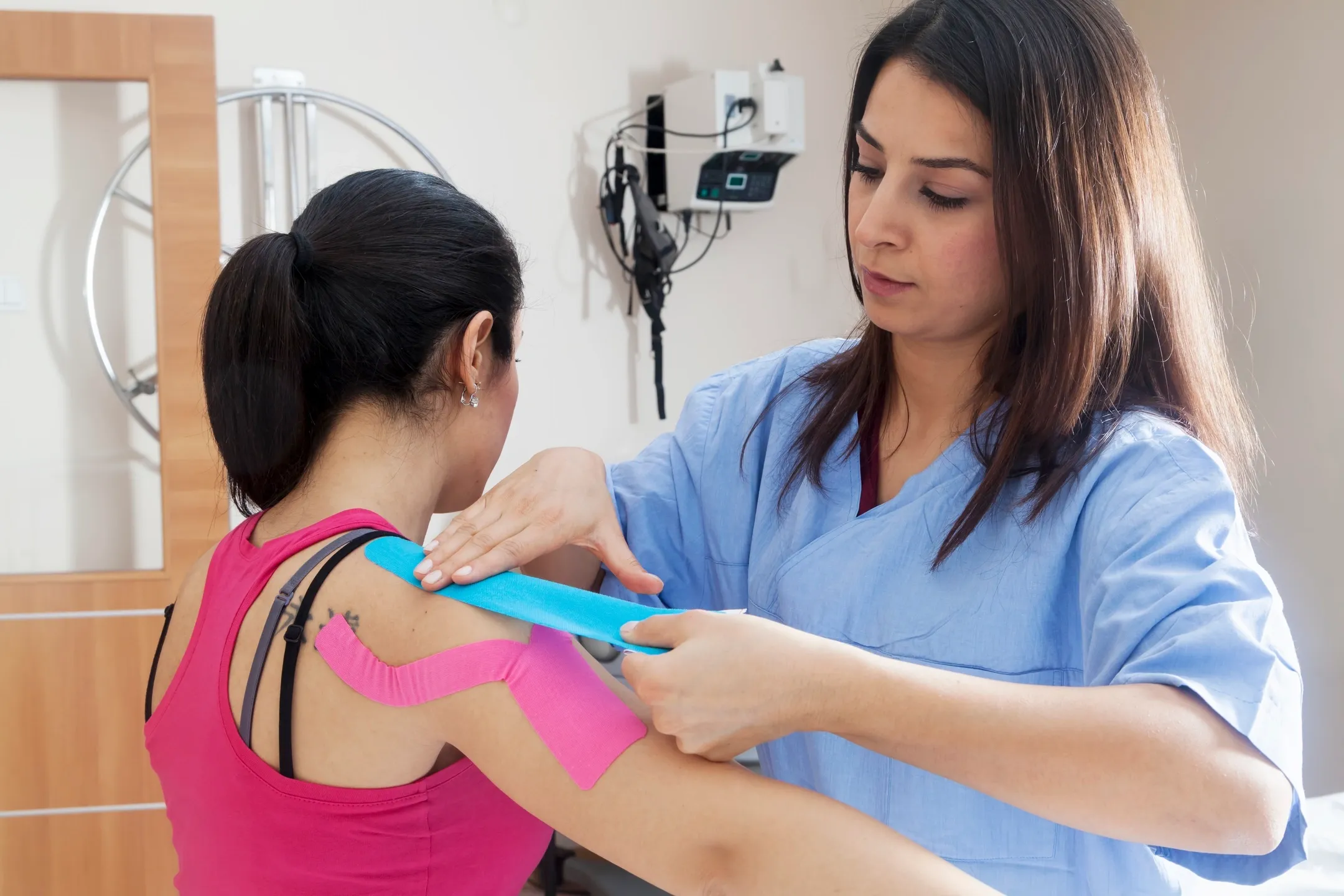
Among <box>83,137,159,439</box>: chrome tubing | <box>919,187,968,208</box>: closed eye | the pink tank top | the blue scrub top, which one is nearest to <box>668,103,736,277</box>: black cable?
<box>83,137,159,439</box>: chrome tubing

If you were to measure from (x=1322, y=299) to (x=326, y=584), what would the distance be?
2.57 metres

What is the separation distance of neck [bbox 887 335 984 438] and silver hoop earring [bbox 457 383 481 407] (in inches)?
17.2

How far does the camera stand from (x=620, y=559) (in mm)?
1137

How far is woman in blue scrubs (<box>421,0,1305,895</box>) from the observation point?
0.76 metres

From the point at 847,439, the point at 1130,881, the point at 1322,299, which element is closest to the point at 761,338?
the point at 1322,299

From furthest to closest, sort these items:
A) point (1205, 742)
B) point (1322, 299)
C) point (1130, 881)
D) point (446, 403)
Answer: point (1322, 299)
point (446, 403)
point (1130, 881)
point (1205, 742)

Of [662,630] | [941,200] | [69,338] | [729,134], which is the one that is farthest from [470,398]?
[729,134]

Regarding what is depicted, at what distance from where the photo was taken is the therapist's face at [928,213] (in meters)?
0.96

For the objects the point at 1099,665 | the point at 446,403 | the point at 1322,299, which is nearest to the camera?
the point at 1099,665

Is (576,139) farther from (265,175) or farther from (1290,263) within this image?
(1290,263)

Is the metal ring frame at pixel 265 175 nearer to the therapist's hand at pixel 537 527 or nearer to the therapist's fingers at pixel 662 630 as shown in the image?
the therapist's hand at pixel 537 527

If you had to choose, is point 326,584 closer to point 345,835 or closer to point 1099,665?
point 345,835

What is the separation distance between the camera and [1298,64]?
8.71 ft

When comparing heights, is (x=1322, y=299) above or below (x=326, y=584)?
above
